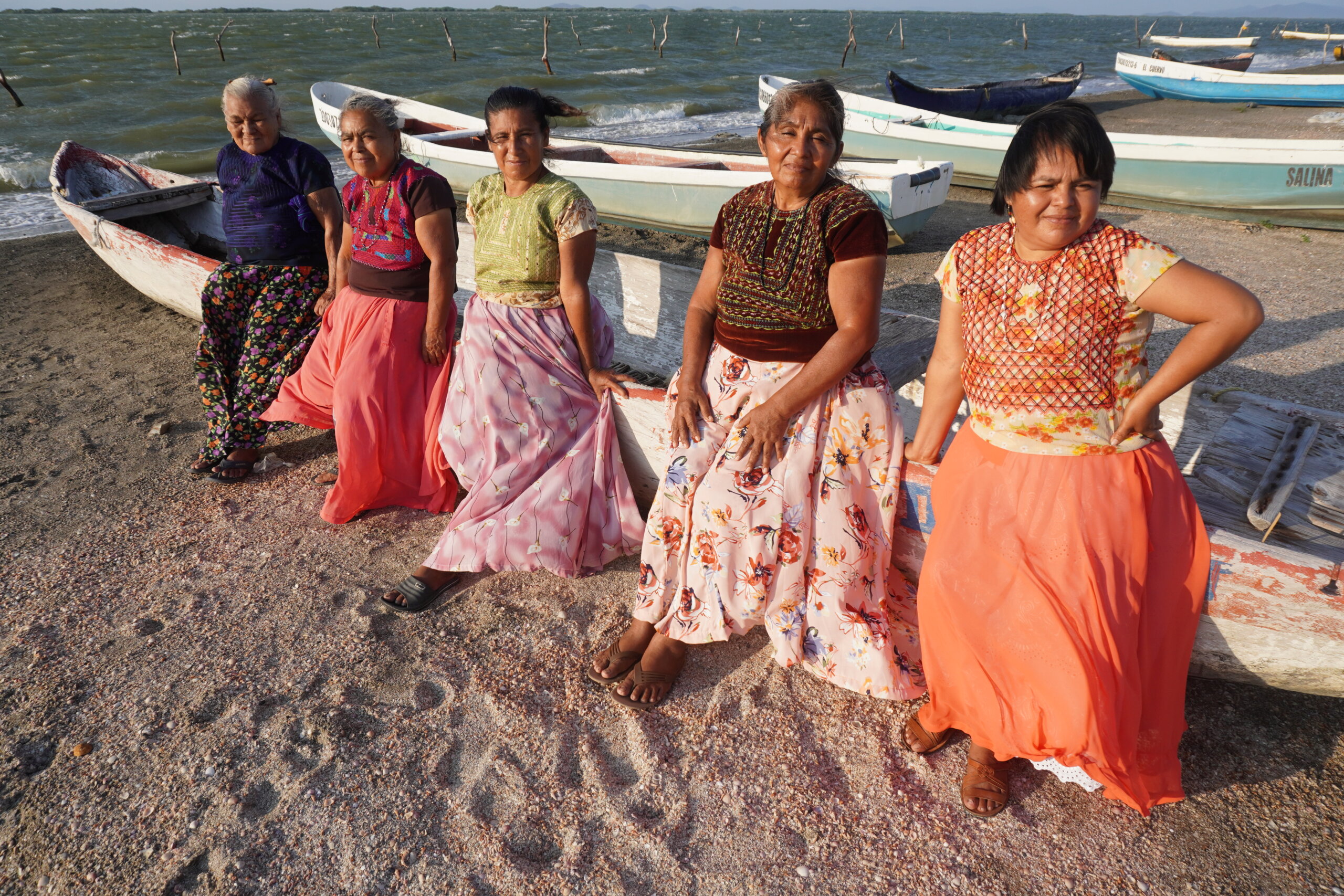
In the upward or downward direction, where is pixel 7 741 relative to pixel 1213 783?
downward

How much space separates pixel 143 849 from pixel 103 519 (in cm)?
190

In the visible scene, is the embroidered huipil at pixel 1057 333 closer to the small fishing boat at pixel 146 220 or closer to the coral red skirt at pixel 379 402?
the coral red skirt at pixel 379 402

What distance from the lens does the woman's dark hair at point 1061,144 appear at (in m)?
1.59

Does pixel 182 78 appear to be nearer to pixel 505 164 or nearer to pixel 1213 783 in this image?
pixel 505 164

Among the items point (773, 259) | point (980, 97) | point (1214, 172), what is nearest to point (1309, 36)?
point (980, 97)

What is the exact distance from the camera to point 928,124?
9.82 meters

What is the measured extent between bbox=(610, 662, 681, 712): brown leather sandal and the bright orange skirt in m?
0.84

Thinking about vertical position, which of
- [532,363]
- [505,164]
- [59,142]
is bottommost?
[59,142]

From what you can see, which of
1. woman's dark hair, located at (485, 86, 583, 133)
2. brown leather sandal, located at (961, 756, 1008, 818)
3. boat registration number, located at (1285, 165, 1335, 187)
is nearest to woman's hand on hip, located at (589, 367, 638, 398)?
woman's dark hair, located at (485, 86, 583, 133)

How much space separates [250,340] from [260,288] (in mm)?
257

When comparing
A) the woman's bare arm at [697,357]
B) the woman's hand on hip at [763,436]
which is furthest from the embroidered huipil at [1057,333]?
the woman's bare arm at [697,357]

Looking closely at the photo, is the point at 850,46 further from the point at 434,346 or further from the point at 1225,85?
the point at 434,346

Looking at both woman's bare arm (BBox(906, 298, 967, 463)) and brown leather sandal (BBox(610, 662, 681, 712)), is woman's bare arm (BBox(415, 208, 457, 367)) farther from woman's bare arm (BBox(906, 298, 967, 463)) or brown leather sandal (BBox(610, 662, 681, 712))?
woman's bare arm (BBox(906, 298, 967, 463))

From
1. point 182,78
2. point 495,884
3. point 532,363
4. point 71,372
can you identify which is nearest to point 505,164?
point 532,363
